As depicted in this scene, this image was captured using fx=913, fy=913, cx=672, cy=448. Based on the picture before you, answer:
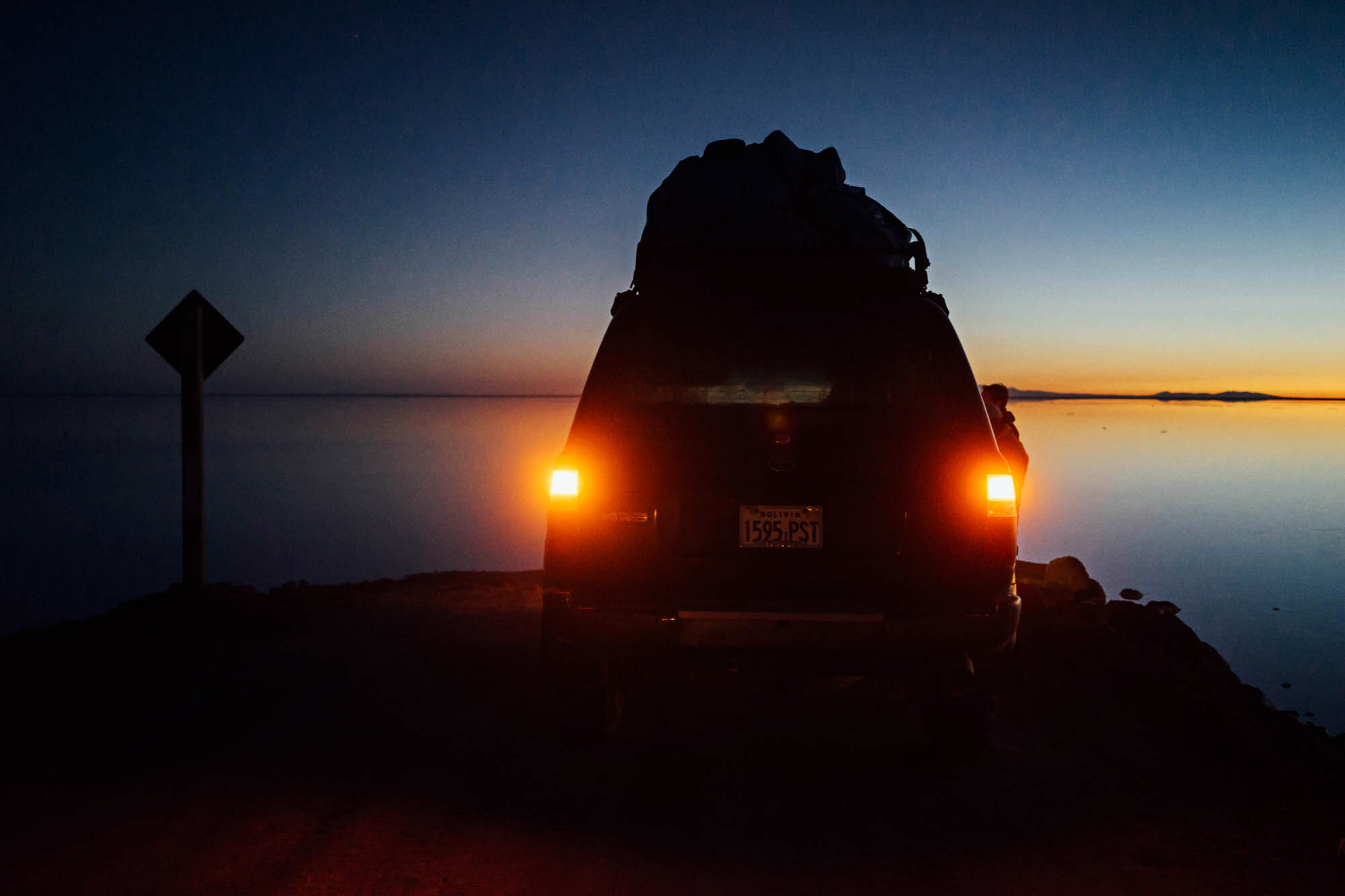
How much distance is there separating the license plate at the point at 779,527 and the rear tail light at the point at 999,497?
0.64m

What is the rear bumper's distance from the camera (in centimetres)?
330

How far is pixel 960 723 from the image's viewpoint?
→ 4105 mm

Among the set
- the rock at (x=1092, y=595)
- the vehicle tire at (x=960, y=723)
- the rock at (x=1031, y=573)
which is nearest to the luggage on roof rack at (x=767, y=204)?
the vehicle tire at (x=960, y=723)

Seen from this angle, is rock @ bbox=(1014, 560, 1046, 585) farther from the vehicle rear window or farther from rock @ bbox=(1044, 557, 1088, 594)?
the vehicle rear window

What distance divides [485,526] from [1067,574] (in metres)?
A: 15.3

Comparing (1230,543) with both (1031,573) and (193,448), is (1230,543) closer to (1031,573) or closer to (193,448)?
(1031,573)

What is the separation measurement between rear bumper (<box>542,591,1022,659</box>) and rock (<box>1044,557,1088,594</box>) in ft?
24.3

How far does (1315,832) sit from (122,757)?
196 inches

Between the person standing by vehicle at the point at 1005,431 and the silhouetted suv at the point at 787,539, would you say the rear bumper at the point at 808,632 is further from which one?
the person standing by vehicle at the point at 1005,431

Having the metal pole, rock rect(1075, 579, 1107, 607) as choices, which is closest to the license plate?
the metal pole

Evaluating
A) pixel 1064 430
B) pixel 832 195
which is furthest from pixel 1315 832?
pixel 1064 430

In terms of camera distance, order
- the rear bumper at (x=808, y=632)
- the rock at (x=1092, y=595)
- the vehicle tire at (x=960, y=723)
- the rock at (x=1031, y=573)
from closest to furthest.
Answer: the rear bumper at (x=808, y=632)
the vehicle tire at (x=960, y=723)
the rock at (x=1092, y=595)
the rock at (x=1031, y=573)

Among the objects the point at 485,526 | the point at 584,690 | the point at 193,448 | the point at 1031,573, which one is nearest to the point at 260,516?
the point at 485,526

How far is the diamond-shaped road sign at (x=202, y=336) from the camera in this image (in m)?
7.56
